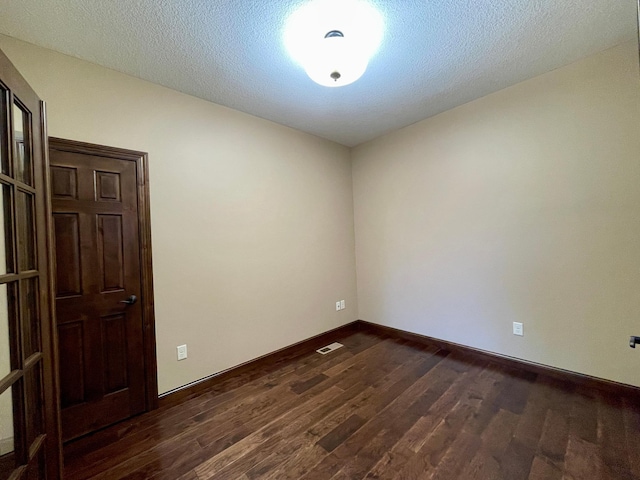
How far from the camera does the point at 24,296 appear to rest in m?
1.09

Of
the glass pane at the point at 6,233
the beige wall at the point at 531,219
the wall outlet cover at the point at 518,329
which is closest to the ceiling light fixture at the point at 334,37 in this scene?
the beige wall at the point at 531,219

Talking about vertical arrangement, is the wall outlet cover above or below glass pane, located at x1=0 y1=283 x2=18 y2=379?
below

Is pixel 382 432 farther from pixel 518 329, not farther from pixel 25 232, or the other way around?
pixel 25 232

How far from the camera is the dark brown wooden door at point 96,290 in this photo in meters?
1.72

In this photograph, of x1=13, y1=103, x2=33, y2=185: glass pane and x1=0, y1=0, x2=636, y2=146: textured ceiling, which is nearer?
x1=13, y1=103, x2=33, y2=185: glass pane

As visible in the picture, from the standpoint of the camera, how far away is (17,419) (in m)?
1.01

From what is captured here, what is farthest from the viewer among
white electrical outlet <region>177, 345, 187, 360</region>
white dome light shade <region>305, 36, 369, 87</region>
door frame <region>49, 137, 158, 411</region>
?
white electrical outlet <region>177, 345, 187, 360</region>

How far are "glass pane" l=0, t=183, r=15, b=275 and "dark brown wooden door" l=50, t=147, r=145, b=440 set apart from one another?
0.80m

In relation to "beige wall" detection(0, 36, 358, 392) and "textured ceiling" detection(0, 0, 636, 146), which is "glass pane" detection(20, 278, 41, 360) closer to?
"beige wall" detection(0, 36, 358, 392)

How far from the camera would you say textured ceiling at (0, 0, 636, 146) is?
1.48 meters

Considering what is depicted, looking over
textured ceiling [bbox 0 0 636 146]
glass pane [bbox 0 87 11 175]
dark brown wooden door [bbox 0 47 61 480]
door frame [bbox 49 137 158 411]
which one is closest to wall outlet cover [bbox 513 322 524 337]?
textured ceiling [bbox 0 0 636 146]

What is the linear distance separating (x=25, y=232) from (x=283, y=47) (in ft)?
5.94

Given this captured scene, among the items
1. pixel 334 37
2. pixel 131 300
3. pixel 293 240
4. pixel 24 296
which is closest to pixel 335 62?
pixel 334 37

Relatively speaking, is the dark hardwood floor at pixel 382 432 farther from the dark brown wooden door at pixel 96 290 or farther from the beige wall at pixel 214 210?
the beige wall at pixel 214 210
